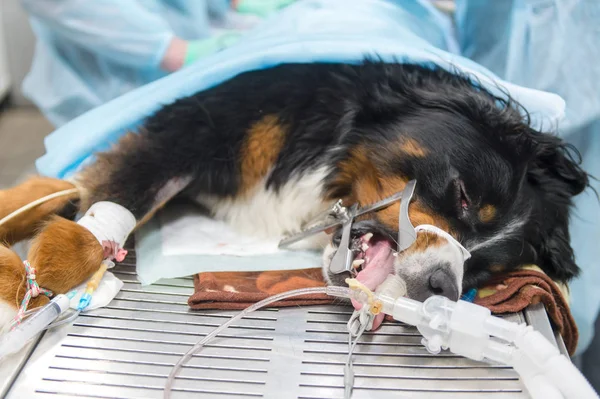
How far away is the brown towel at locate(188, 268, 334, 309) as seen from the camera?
1315mm

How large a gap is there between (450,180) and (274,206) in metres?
0.56

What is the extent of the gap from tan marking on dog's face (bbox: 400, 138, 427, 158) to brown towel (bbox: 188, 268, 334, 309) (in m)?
0.43

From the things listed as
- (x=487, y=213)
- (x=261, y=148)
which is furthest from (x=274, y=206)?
(x=487, y=213)

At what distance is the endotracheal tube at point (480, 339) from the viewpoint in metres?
1.00

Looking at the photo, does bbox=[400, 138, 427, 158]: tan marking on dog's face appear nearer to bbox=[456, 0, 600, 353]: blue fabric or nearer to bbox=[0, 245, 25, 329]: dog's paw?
bbox=[456, 0, 600, 353]: blue fabric

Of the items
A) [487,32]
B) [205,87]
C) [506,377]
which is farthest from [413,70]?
[506,377]

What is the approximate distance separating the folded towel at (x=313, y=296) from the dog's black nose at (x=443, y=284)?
9cm

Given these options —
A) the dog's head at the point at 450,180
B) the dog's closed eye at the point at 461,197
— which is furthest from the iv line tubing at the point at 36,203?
the dog's closed eye at the point at 461,197

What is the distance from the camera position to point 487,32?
2.34m

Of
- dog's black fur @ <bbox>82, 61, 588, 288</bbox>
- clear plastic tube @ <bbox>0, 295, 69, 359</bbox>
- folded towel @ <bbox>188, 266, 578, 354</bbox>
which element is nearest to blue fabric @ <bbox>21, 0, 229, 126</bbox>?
dog's black fur @ <bbox>82, 61, 588, 288</bbox>

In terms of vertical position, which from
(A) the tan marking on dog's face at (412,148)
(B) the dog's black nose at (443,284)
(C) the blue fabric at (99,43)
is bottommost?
(B) the dog's black nose at (443,284)

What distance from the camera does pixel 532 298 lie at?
4.48 feet

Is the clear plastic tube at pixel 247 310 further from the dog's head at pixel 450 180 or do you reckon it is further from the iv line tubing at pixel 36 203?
the iv line tubing at pixel 36 203

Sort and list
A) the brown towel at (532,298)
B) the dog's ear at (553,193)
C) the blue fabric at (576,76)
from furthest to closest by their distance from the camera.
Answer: the blue fabric at (576,76) → the dog's ear at (553,193) → the brown towel at (532,298)
